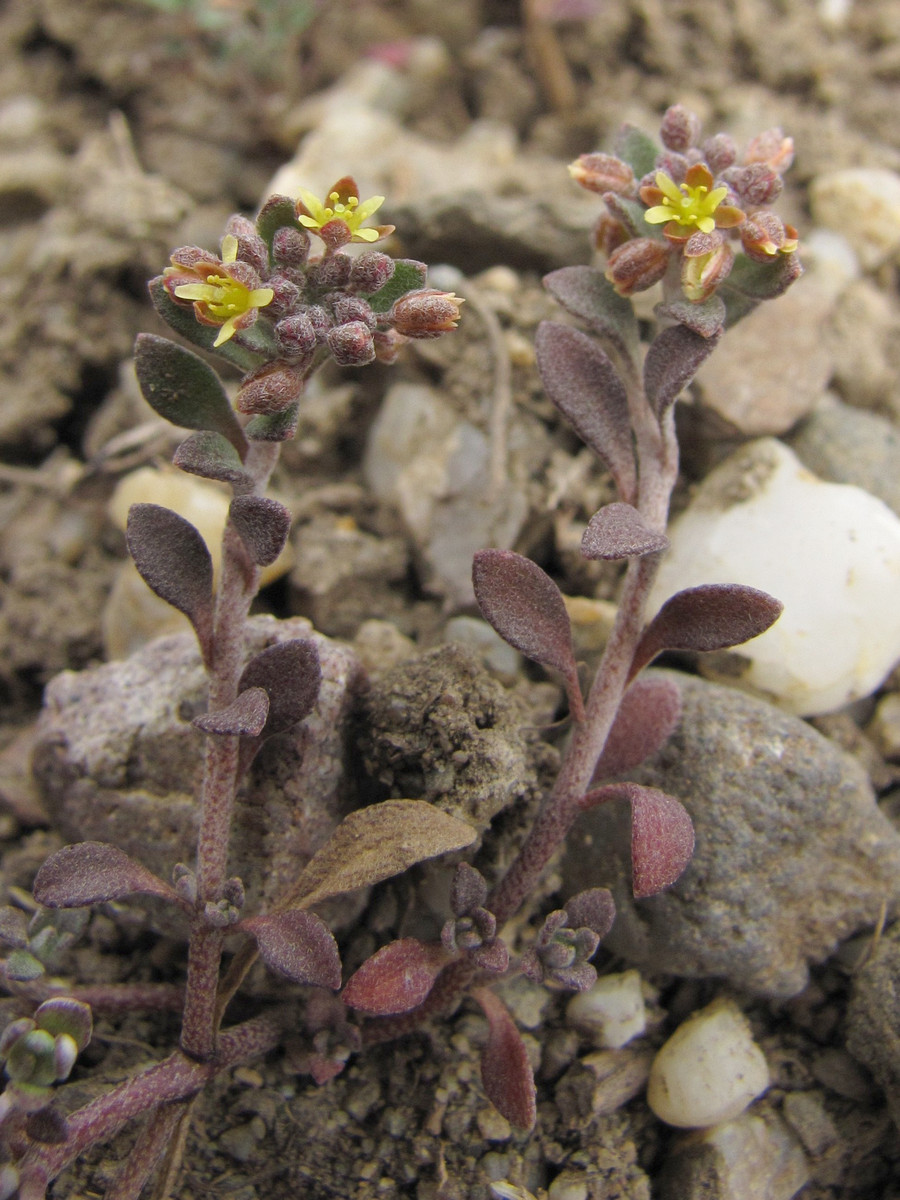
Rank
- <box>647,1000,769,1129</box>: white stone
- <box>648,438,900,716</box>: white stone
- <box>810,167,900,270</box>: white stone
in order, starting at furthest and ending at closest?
1. <box>810,167,900,270</box>: white stone
2. <box>648,438,900,716</box>: white stone
3. <box>647,1000,769,1129</box>: white stone

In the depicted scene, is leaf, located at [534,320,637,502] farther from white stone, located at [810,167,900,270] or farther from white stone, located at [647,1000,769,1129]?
white stone, located at [810,167,900,270]

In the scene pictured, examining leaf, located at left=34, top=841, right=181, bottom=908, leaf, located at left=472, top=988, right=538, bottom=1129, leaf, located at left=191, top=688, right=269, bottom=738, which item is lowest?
leaf, located at left=472, top=988, right=538, bottom=1129

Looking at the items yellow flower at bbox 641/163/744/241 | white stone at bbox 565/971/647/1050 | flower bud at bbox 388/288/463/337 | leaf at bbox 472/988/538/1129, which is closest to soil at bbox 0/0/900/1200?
white stone at bbox 565/971/647/1050

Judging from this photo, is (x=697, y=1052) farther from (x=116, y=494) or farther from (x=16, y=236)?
(x=16, y=236)

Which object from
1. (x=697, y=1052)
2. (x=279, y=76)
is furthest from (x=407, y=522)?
(x=279, y=76)

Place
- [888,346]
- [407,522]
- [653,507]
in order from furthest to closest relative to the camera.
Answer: [888,346] < [407,522] < [653,507]
